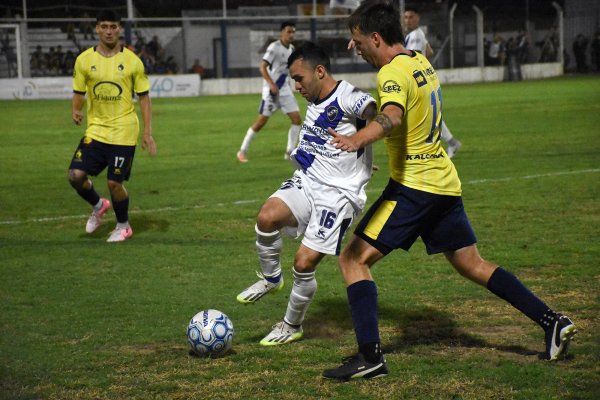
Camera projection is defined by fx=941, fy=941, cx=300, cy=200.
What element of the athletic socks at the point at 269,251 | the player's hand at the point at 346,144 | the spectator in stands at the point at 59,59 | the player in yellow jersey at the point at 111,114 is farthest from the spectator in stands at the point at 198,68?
the player's hand at the point at 346,144

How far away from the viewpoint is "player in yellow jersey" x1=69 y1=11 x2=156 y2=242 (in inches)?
383

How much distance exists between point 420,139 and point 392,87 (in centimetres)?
46

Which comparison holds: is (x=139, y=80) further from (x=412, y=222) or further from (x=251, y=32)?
(x=251, y=32)

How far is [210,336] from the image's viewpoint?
5570 mm

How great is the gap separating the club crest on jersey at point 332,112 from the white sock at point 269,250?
0.82m

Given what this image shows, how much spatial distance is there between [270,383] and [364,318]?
0.63m

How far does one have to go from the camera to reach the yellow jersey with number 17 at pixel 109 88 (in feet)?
31.9

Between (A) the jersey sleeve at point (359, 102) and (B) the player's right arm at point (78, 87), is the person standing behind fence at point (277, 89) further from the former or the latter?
(A) the jersey sleeve at point (359, 102)

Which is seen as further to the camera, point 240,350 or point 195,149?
point 195,149

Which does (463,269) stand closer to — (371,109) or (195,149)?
(371,109)

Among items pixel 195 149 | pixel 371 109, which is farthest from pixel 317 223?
pixel 195 149

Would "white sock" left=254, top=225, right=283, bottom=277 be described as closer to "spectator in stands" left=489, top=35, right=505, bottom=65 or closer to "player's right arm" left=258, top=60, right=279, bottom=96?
"player's right arm" left=258, top=60, right=279, bottom=96

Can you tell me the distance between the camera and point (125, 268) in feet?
27.3

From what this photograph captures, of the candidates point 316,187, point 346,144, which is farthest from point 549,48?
point 346,144
